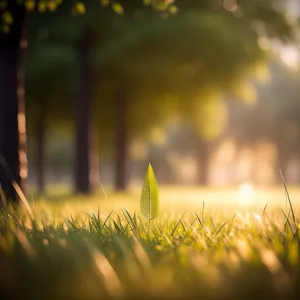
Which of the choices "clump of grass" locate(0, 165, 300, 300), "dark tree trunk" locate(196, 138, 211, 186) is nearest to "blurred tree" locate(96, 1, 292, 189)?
"dark tree trunk" locate(196, 138, 211, 186)

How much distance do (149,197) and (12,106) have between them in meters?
5.30

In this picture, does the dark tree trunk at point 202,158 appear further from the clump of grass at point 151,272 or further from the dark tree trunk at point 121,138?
the clump of grass at point 151,272

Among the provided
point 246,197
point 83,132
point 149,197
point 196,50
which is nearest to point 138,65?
point 196,50

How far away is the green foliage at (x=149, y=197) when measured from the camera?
3170 mm

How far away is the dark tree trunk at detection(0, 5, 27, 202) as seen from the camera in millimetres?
7812

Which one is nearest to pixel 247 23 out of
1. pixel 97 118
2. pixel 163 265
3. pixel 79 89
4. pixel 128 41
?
pixel 128 41

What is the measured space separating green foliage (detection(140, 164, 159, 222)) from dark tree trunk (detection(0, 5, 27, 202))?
15.6 ft

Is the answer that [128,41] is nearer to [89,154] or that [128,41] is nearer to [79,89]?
[79,89]

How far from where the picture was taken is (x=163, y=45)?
49.5 ft

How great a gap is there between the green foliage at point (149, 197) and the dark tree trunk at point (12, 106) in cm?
474

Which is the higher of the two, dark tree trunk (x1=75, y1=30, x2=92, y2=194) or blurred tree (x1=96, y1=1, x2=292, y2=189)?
blurred tree (x1=96, y1=1, x2=292, y2=189)

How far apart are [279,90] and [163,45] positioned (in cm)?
2332

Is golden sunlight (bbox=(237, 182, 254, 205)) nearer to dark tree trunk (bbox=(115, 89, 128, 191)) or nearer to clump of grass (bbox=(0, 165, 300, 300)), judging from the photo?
dark tree trunk (bbox=(115, 89, 128, 191))

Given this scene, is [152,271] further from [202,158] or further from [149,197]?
[202,158]
